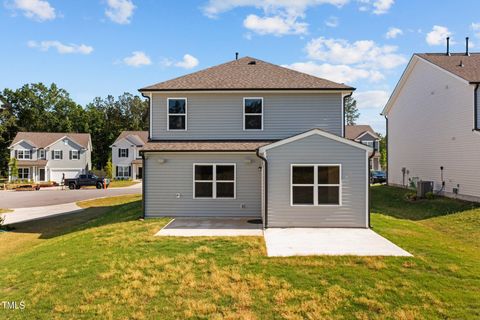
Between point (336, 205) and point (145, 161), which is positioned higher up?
point (145, 161)

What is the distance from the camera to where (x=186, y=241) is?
948cm

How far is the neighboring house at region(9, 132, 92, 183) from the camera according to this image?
4522 cm

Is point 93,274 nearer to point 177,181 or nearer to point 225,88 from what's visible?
point 177,181

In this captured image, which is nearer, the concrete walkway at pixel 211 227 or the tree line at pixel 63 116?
the concrete walkway at pixel 211 227

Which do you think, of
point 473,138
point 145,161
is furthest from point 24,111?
point 473,138

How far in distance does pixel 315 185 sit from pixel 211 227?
157 inches

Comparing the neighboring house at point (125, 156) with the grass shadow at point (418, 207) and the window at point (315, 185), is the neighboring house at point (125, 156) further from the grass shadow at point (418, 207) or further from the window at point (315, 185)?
the window at point (315, 185)

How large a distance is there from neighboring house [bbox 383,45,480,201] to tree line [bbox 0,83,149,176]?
5324 centimetres

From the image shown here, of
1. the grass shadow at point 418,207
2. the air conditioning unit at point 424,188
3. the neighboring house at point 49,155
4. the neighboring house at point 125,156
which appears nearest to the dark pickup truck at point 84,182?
the neighboring house at point 125,156

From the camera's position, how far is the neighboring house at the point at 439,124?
1593 centimetres

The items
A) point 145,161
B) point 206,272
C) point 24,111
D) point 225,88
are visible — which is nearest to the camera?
Answer: point 206,272

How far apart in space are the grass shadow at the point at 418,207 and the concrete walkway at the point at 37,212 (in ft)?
58.6

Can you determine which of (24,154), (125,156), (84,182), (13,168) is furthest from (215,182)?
(24,154)

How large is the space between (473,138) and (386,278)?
1266 centimetres
